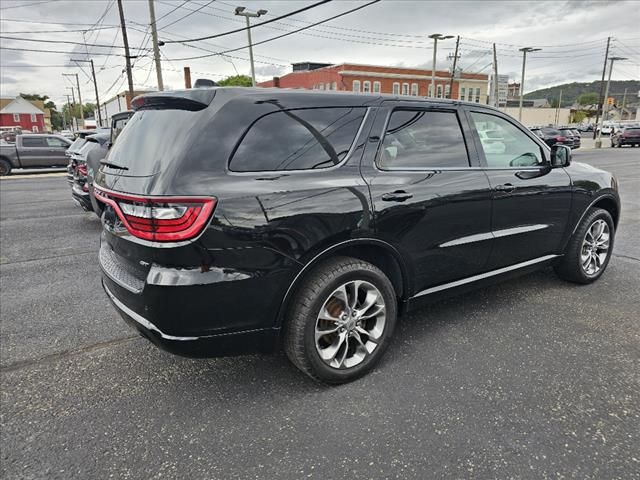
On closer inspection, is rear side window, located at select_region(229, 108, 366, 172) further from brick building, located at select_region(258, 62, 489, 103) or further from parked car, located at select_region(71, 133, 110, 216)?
brick building, located at select_region(258, 62, 489, 103)

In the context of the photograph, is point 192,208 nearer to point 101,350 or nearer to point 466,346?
point 101,350

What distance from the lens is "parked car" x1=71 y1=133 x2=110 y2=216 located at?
684cm

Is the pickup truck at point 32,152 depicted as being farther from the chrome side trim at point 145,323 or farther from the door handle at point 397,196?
the door handle at point 397,196

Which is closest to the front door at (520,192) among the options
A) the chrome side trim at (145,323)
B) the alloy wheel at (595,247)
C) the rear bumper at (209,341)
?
the alloy wheel at (595,247)

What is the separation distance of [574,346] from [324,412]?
1914 millimetres

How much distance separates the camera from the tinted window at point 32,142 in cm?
1761

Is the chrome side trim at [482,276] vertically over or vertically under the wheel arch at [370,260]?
under

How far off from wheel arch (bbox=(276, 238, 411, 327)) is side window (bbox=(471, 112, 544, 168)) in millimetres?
1183

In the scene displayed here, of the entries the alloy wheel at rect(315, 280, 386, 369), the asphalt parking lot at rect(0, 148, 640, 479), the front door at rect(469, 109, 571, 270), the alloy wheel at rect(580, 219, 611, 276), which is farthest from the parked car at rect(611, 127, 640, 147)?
the alloy wheel at rect(315, 280, 386, 369)

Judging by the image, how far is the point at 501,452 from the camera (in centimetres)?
216

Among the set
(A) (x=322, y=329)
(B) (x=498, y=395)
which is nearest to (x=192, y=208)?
(A) (x=322, y=329)

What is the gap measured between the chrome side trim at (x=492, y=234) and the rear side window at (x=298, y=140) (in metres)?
1.06

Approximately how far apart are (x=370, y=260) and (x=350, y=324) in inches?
17.2

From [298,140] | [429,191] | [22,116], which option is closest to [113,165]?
[298,140]
